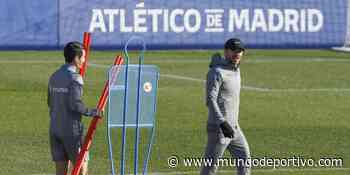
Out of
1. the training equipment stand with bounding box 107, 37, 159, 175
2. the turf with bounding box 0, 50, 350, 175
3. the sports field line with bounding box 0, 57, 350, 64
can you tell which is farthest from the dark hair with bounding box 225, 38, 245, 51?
the sports field line with bounding box 0, 57, 350, 64

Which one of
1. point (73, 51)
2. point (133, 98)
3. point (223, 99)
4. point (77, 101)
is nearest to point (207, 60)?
point (133, 98)

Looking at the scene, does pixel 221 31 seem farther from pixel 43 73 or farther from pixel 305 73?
pixel 43 73

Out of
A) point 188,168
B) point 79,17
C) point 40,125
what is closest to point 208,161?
point 188,168

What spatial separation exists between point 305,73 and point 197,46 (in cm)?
608

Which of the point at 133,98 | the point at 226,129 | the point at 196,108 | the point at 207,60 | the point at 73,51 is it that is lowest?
the point at 207,60

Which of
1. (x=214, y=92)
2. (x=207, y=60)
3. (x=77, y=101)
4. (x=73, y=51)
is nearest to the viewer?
(x=77, y=101)

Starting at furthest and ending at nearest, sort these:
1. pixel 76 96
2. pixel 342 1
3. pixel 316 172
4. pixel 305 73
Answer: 1. pixel 342 1
2. pixel 305 73
3. pixel 316 172
4. pixel 76 96

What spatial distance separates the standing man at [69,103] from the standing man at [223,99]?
4.23ft

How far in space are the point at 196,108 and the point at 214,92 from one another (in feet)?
33.8

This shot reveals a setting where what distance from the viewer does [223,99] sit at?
14000mm

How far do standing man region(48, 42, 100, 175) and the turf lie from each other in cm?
307

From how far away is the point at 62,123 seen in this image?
13.8 m

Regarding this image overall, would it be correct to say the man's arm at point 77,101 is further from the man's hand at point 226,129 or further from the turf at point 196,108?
the turf at point 196,108

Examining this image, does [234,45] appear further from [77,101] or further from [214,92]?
[77,101]
